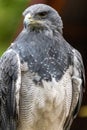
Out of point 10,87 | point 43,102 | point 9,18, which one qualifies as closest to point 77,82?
point 43,102

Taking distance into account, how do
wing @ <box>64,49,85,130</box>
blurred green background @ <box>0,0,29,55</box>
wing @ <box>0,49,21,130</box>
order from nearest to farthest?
wing @ <box>0,49,21,130</box> → wing @ <box>64,49,85,130</box> → blurred green background @ <box>0,0,29,55</box>

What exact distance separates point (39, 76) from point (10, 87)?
245mm

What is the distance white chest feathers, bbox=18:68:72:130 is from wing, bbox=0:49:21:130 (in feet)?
0.25

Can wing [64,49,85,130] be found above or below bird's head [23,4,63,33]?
below

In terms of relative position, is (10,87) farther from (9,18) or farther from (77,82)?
(9,18)

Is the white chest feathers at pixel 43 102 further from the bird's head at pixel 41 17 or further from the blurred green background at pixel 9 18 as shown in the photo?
the blurred green background at pixel 9 18

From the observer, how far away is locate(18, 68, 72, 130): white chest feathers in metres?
10.8

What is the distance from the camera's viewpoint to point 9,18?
12.3m

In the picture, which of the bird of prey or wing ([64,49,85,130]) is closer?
the bird of prey

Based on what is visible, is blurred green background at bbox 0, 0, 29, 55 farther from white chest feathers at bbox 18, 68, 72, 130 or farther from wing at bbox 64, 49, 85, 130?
white chest feathers at bbox 18, 68, 72, 130

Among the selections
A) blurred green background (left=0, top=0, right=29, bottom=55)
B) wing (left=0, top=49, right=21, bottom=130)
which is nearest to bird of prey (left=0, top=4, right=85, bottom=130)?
wing (left=0, top=49, right=21, bottom=130)

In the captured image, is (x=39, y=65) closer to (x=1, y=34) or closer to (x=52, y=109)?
(x=52, y=109)

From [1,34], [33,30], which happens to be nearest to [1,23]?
[1,34]

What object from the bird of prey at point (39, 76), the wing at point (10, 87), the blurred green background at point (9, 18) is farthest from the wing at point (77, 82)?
the blurred green background at point (9, 18)
